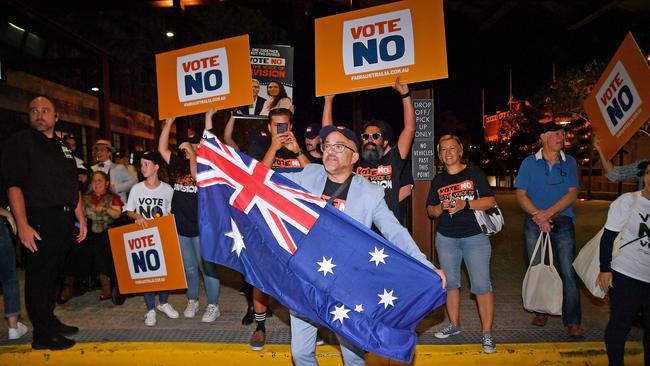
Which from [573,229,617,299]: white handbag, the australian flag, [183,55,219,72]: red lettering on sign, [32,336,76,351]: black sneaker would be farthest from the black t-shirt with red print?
[32,336,76,351]: black sneaker

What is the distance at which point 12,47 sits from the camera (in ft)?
58.9

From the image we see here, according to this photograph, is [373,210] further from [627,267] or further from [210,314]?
[210,314]

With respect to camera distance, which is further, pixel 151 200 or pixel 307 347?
pixel 151 200

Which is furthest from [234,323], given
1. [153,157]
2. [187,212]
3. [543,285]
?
Answer: [543,285]

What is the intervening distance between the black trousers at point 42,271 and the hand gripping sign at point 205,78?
68.8 inches

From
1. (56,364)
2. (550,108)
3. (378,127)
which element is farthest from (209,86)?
(550,108)

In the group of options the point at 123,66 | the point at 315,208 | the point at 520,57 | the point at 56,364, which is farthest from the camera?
the point at 520,57

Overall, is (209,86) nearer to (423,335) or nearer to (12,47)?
(423,335)

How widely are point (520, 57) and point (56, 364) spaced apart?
1398 inches

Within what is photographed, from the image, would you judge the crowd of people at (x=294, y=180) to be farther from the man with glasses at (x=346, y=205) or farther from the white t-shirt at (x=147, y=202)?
the man with glasses at (x=346, y=205)

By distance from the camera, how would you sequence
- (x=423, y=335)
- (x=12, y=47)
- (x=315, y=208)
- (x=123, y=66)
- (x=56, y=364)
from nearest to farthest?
(x=315, y=208), (x=56, y=364), (x=423, y=335), (x=123, y=66), (x=12, y=47)

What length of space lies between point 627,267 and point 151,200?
4.86 m

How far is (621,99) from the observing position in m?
4.77

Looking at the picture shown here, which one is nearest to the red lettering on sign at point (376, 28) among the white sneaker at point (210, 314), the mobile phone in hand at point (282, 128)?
the mobile phone in hand at point (282, 128)
